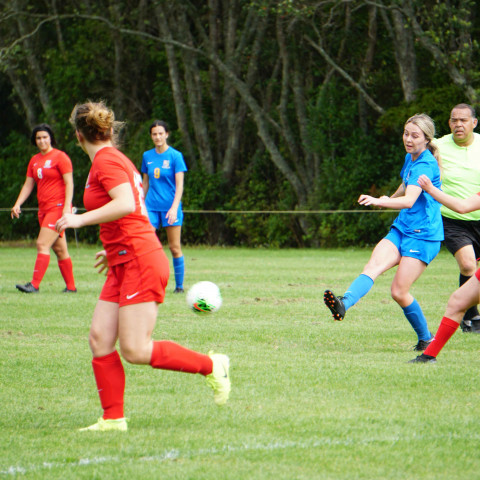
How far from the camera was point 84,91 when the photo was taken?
2917 centimetres

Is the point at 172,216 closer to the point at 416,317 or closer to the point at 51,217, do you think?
the point at 51,217

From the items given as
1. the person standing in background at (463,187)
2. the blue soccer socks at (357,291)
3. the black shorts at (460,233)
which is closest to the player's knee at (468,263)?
the person standing in background at (463,187)

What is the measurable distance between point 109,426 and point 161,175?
717 cm

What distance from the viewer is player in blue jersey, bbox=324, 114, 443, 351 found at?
22.6 ft

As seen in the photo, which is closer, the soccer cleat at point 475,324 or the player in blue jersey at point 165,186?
the soccer cleat at point 475,324

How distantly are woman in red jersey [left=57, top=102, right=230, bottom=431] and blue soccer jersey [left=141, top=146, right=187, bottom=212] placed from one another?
666 cm

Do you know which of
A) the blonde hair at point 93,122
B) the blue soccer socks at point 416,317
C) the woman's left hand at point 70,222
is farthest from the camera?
the blue soccer socks at point 416,317

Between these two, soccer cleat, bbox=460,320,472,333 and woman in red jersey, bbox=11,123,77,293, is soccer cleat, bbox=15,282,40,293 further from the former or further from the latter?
soccer cleat, bbox=460,320,472,333

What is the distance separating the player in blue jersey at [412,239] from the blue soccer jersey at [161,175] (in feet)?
16.3


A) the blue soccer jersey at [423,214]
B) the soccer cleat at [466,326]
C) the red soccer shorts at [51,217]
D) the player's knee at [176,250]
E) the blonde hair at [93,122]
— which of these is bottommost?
the soccer cleat at [466,326]

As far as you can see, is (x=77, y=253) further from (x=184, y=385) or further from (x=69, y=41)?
(x=184, y=385)

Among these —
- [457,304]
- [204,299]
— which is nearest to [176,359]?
[204,299]

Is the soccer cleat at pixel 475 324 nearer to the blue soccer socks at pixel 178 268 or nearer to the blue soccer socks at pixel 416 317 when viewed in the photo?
the blue soccer socks at pixel 416 317

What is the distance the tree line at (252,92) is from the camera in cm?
→ 2323
